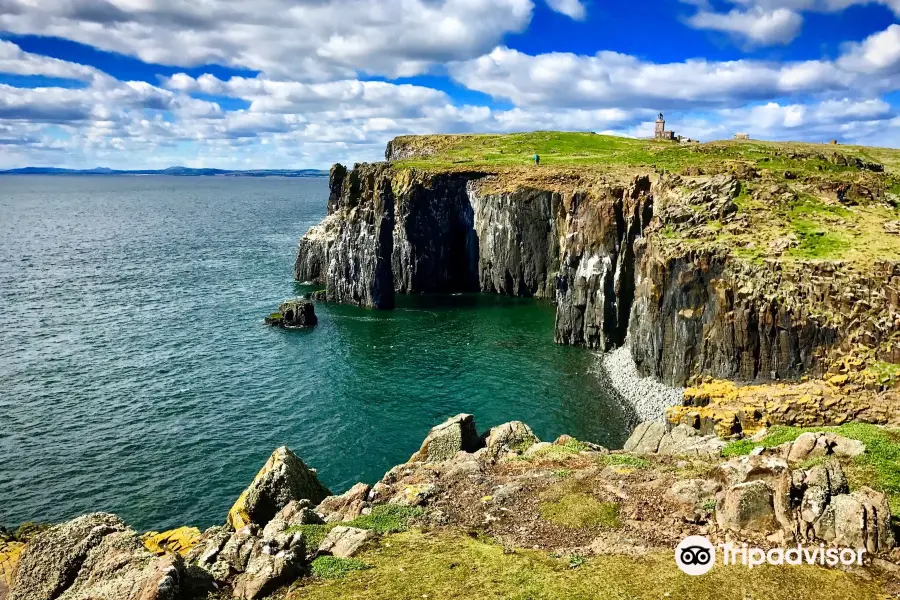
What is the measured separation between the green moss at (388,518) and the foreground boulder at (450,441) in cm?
1019

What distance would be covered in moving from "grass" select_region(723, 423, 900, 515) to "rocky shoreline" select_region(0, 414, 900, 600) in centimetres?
27

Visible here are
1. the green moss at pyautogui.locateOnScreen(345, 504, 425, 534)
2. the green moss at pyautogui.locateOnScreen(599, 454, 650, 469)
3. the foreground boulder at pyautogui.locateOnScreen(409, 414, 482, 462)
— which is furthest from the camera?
the foreground boulder at pyautogui.locateOnScreen(409, 414, 482, 462)

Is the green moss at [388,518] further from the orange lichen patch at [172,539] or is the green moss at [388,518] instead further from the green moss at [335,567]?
the orange lichen patch at [172,539]

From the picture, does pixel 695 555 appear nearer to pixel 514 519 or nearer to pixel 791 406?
pixel 514 519

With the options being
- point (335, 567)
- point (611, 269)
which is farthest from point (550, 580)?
point (611, 269)

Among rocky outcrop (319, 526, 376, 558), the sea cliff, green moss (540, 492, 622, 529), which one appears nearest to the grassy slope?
the sea cliff

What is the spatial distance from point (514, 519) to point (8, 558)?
25.7 meters

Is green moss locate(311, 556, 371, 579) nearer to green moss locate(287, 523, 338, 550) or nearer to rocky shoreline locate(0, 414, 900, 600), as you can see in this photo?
rocky shoreline locate(0, 414, 900, 600)

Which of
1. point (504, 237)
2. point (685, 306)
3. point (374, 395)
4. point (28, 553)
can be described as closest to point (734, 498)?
point (28, 553)

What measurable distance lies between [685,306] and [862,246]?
1416 centimetres

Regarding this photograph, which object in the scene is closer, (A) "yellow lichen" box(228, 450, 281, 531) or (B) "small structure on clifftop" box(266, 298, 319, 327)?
(A) "yellow lichen" box(228, 450, 281, 531)

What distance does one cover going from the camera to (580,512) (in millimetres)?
22812

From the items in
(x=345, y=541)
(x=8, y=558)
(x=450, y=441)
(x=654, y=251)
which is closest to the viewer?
(x=345, y=541)

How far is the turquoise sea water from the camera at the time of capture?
44156mm
